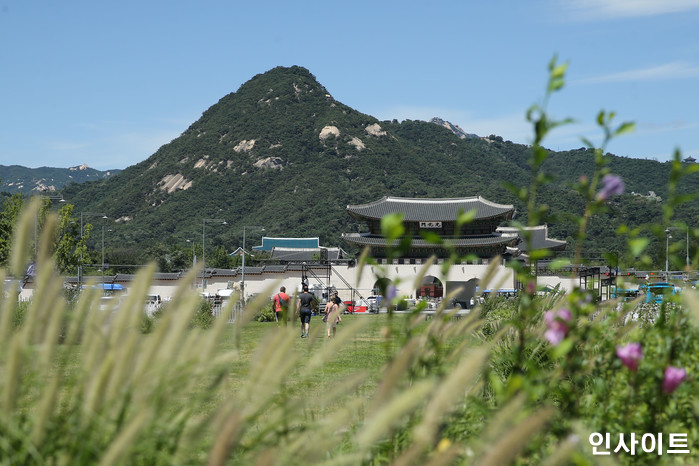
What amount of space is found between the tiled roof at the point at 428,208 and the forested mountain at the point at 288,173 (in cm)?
2852

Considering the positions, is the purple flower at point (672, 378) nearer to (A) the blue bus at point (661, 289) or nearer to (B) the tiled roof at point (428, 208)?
(A) the blue bus at point (661, 289)

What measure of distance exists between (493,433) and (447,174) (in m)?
104

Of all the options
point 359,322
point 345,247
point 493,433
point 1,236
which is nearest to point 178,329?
point 359,322

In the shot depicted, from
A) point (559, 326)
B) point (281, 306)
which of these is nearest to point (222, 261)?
point (281, 306)

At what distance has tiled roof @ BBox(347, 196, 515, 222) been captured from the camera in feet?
154

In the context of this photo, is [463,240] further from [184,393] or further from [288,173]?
[288,173]

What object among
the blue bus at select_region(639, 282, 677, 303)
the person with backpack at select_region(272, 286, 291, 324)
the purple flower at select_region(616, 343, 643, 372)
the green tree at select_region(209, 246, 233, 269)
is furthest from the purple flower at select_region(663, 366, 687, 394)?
the green tree at select_region(209, 246, 233, 269)

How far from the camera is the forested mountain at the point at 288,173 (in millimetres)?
91750

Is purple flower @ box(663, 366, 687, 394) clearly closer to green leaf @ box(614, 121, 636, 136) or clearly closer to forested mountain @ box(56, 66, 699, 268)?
green leaf @ box(614, 121, 636, 136)

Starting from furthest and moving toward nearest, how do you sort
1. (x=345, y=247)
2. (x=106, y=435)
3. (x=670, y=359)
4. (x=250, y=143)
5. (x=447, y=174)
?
(x=250, y=143), (x=447, y=174), (x=345, y=247), (x=670, y=359), (x=106, y=435)

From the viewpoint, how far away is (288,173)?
345 feet

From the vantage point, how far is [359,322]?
6.52ft

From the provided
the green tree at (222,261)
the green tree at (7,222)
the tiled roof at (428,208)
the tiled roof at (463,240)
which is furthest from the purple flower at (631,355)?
the green tree at (222,261)

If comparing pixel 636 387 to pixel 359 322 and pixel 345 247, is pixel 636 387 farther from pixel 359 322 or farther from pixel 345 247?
pixel 345 247
